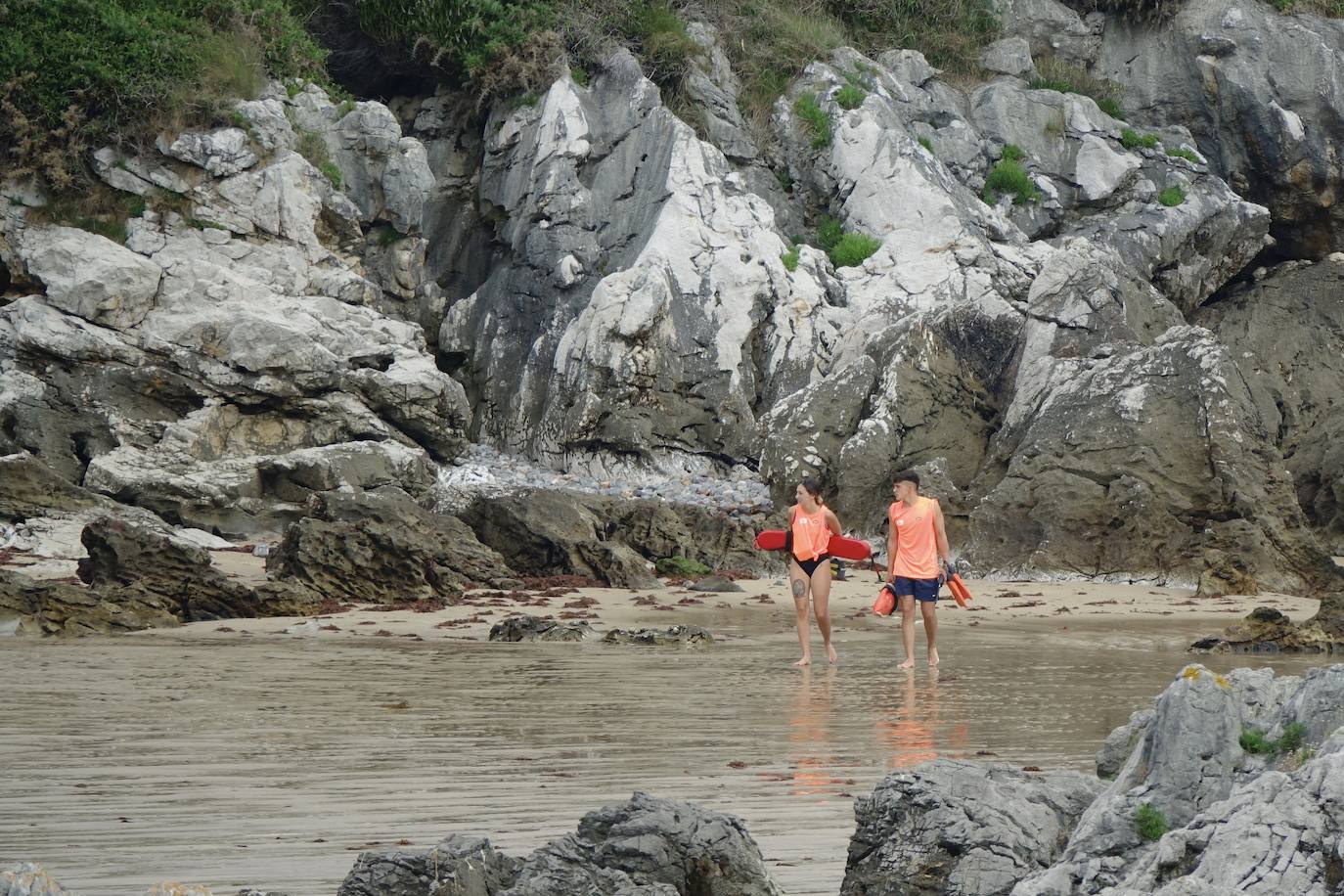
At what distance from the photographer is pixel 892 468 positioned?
1734cm

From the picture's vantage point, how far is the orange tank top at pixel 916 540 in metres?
9.84

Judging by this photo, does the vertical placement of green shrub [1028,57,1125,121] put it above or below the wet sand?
above

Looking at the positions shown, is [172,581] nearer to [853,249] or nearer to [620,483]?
[620,483]

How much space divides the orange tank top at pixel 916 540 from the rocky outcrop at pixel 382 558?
4.70 metres

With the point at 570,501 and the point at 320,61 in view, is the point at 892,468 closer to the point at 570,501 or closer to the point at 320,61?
the point at 570,501

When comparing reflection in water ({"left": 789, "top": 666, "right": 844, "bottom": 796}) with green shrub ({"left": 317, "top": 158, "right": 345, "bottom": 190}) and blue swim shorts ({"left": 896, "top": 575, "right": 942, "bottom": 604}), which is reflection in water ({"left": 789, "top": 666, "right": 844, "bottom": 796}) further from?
green shrub ({"left": 317, "top": 158, "right": 345, "bottom": 190})

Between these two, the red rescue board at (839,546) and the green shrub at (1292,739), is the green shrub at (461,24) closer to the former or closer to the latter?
the red rescue board at (839,546)

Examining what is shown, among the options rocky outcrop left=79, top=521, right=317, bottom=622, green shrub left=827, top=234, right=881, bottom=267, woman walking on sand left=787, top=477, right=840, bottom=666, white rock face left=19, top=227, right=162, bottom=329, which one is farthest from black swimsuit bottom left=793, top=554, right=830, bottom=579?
green shrub left=827, top=234, right=881, bottom=267

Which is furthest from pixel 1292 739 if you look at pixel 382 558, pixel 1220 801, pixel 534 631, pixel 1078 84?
pixel 1078 84

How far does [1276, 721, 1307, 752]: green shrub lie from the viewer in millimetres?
3625

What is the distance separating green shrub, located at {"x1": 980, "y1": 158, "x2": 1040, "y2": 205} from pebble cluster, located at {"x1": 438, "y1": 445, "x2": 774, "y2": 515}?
25.8ft

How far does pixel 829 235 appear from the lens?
79.5ft

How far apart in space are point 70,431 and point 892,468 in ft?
33.4

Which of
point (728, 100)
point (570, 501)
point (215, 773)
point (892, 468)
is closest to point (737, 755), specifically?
point (215, 773)
